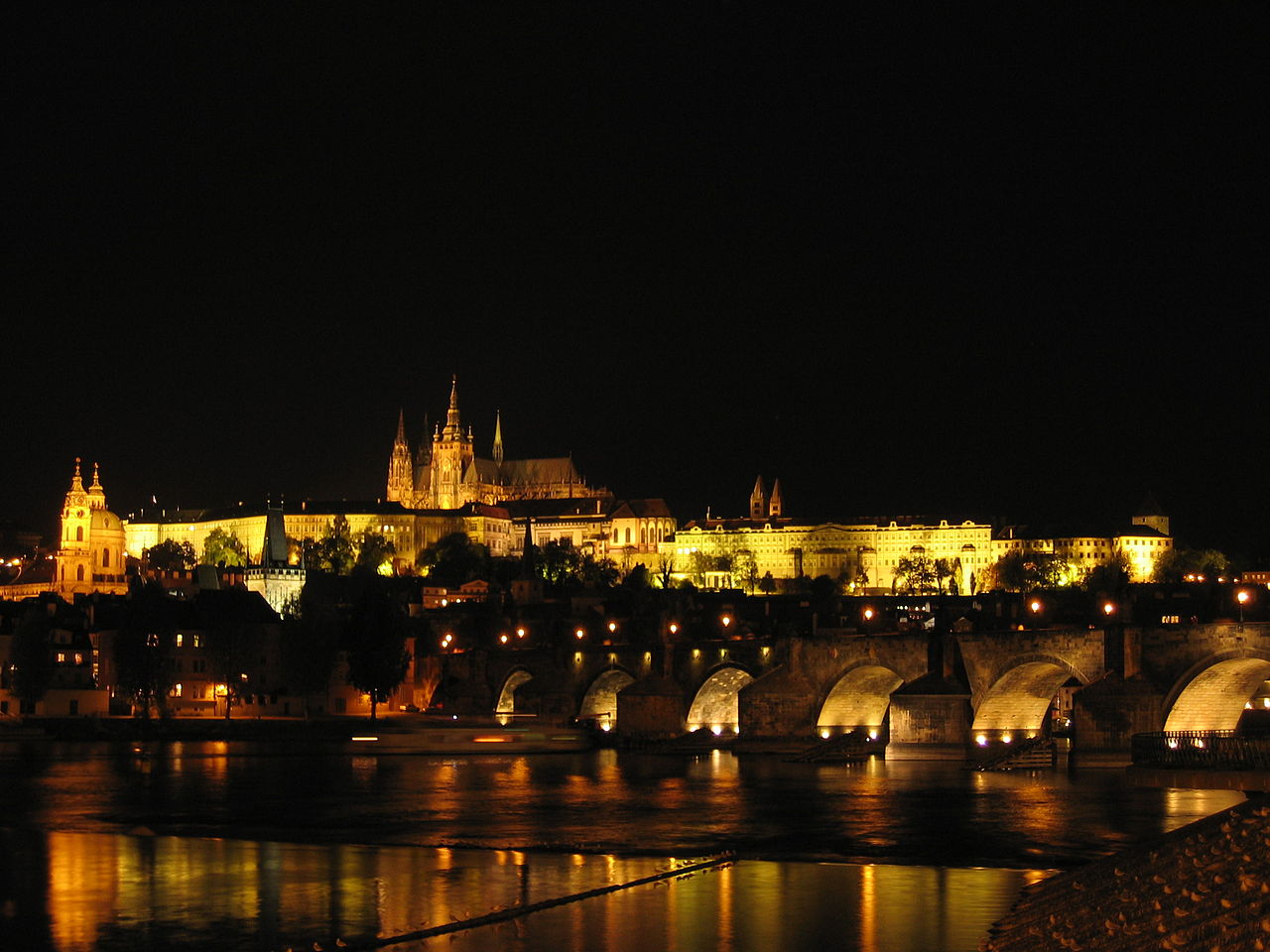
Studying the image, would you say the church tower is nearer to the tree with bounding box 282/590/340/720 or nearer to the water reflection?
the tree with bounding box 282/590/340/720

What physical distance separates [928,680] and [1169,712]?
9829 mm

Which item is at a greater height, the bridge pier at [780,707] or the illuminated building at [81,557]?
the illuminated building at [81,557]

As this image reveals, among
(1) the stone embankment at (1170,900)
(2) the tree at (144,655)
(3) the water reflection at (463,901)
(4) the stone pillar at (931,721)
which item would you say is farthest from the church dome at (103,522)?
(1) the stone embankment at (1170,900)

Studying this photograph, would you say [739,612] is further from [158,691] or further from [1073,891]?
[1073,891]

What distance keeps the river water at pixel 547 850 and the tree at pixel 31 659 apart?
94.7ft

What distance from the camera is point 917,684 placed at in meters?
62.5

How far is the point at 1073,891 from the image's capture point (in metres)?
24.0

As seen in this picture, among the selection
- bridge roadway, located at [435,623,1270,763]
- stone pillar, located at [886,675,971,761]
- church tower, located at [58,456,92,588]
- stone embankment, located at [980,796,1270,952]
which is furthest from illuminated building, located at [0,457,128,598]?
stone embankment, located at [980,796,1270,952]

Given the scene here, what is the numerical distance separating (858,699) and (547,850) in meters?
37.2

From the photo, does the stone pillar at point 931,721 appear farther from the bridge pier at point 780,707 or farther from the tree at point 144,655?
the tree at point 144,655

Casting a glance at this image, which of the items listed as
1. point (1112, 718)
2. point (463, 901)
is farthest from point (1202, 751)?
point (463, 901)

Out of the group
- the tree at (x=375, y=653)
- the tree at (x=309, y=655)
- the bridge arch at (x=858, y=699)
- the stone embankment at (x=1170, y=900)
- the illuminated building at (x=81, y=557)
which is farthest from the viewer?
the illuminated building at (x=81, y=557)

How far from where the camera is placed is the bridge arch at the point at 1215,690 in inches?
2109

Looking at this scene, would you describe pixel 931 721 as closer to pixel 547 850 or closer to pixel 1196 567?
pixel 547 850
